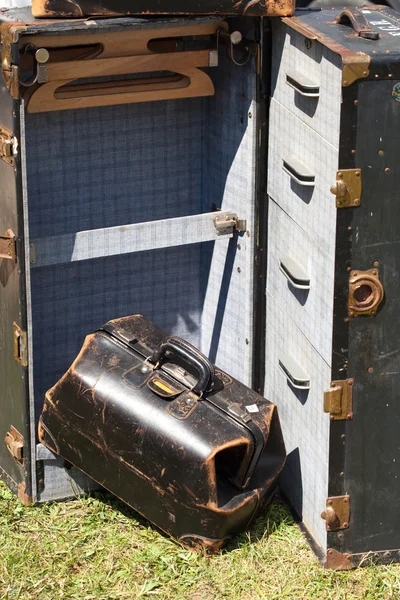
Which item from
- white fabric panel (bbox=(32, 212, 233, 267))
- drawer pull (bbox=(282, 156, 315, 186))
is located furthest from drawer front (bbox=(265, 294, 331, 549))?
drawer pull (bbox=(282, 156, 315, 186))

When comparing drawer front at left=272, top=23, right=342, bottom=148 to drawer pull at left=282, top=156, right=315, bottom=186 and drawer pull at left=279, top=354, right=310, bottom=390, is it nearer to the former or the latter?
drawer pull at left=282, top=156, right=315, bottom=186

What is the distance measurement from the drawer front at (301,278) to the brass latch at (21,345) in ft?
2.71

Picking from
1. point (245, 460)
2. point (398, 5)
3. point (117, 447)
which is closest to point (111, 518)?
point (117, 447)

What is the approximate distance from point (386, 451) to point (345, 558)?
36 cm

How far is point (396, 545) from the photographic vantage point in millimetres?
3434

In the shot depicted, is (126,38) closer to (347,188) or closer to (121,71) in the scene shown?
(121,71)

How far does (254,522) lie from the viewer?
3.58 meters

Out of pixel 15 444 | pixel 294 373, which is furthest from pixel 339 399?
pixel 15 444

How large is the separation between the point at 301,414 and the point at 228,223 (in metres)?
0.68

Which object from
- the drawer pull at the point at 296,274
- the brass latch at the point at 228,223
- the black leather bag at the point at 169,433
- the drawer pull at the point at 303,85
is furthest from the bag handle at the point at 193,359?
the drawer pull at the point at 303,85

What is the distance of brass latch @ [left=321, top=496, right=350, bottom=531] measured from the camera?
10.9 ft

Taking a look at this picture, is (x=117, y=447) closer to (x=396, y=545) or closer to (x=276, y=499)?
(x=276, y=499)

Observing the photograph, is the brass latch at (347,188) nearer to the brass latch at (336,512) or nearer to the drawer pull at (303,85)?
the drawer pull at (303,85)

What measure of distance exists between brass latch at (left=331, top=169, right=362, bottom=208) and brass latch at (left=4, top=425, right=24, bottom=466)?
136 cm
